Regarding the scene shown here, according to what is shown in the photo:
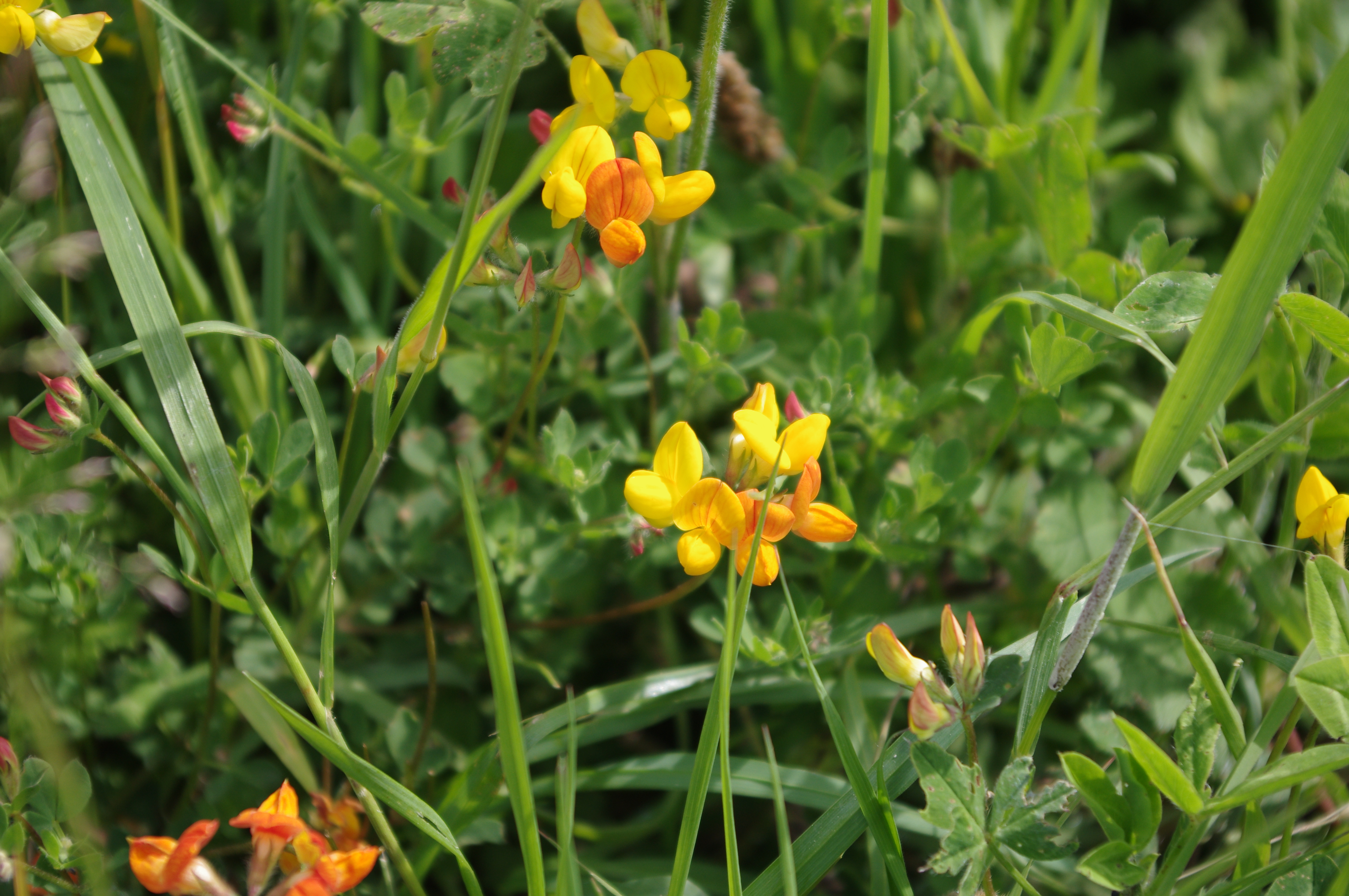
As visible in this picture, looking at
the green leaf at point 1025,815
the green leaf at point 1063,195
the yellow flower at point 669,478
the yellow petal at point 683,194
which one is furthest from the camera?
the green leaf at point 1063,195

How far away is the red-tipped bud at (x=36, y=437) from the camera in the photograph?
1736 mm

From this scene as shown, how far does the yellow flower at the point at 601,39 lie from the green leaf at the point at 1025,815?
159cm

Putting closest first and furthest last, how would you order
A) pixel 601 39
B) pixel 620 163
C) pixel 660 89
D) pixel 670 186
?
pixel 620 163, pixel 670 186, pixel 660 89, pixel 601 39

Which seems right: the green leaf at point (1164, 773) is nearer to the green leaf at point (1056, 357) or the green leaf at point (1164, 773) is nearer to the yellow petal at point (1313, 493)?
the yellow petal at point (1313, 493)

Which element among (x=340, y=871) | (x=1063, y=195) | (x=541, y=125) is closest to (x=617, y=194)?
(x=541, y=125)

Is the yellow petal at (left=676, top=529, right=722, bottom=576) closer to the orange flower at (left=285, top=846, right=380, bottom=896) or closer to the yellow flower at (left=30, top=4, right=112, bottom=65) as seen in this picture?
the orange flower at (left=285, top=846, right=380, bottom=896)

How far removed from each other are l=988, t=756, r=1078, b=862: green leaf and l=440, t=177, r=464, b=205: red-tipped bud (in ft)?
4.92

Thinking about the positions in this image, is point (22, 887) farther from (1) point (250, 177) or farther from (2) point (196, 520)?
(1) point (250, 177)

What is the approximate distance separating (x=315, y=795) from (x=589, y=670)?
32.8 inches

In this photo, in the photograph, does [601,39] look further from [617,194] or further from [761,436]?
Answer: [761,436]

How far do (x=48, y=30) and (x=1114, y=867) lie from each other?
2.47 metres

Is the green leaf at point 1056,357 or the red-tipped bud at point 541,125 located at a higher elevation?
the red-tipped bud at point 541,125

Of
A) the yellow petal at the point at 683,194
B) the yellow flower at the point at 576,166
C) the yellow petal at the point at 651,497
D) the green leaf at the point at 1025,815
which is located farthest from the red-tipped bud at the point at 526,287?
the green leaf at the point at 1025,815

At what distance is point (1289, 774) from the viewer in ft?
4.77
